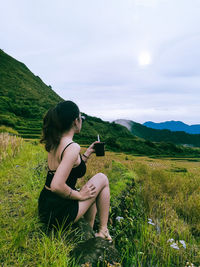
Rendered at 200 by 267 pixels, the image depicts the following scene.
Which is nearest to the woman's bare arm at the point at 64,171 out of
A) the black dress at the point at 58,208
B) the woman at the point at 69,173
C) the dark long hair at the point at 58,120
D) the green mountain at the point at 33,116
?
the woman at the point at 69,173

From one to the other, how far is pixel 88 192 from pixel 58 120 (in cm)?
89

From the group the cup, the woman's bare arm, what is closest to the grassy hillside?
the cup

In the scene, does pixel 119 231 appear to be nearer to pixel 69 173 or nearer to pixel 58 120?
pixel 69 173

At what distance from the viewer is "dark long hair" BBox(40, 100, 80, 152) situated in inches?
79.4

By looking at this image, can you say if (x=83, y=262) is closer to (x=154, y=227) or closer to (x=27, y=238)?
(x=27, y=238)

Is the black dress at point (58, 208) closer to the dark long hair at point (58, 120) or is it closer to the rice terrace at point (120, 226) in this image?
the rice terrace at point (120, 226)

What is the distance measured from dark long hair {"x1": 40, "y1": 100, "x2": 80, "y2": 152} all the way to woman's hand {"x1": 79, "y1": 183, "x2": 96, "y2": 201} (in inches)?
23.8

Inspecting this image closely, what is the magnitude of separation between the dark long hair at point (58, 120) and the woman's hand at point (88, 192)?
0.60 m

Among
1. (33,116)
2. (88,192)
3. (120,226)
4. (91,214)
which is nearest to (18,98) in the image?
(33,116)

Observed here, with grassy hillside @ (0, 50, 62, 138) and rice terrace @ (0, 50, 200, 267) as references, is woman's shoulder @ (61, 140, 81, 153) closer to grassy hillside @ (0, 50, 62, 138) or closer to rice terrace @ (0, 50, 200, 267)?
rice terrace @ (0, 50, 200, 267)

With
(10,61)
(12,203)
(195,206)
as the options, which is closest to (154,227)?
(195,206)

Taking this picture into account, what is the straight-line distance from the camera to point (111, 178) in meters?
4.63

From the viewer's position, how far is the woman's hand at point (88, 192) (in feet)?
6.82

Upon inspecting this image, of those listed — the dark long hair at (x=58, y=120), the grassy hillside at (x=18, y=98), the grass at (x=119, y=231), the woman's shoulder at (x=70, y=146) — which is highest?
the grassy hillside at (x=18, y=98)
